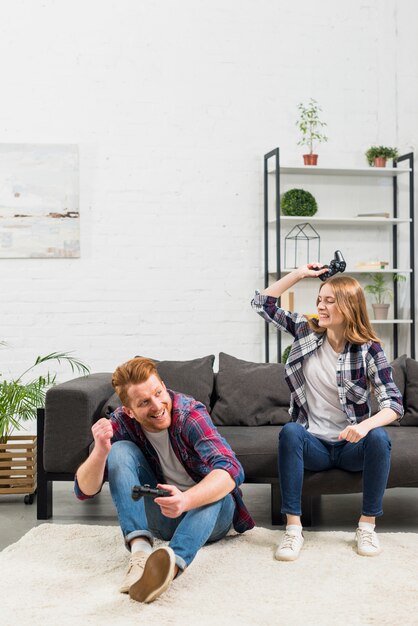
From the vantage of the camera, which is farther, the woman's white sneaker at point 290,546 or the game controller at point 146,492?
the woman's white sneaker at point 290,546

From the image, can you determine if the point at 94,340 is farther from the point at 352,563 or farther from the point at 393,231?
the point at 352,563

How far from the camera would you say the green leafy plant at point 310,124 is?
18.7 ft

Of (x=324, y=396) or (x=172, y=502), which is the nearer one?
(x=172, y=502)

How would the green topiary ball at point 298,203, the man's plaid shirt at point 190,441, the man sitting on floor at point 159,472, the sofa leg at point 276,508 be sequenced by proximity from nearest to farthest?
the man sitting on floor at point 159,472, the man's plaid shirt at point 190,441, the sofa leg at point 276,508, the green topiary ball at point 298,203

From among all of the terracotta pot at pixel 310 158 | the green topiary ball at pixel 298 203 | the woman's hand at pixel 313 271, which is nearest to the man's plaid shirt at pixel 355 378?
the woman's hand at pixel 313 271

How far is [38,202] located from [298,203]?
1718 millimetres

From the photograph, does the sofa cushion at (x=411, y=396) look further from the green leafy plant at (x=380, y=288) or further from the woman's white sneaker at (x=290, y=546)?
the green leafy plant at (x=380, y=288)

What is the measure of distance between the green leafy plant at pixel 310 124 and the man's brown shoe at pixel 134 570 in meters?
3.68

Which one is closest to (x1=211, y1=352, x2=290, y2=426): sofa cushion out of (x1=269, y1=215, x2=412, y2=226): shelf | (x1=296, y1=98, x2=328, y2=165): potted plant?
(x1=269, y1=215, x2=412, y2=226): shelf

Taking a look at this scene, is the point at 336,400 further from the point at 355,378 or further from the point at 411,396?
the point at 411,396

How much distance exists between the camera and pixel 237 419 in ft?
13.0

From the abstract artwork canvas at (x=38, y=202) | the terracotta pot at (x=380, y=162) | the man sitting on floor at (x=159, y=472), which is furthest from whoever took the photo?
the terracotta pot at (x=380, y=162)

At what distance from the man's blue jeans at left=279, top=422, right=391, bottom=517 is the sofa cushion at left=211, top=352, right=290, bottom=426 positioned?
734 mm

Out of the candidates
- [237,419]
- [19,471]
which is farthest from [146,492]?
[19,471]
